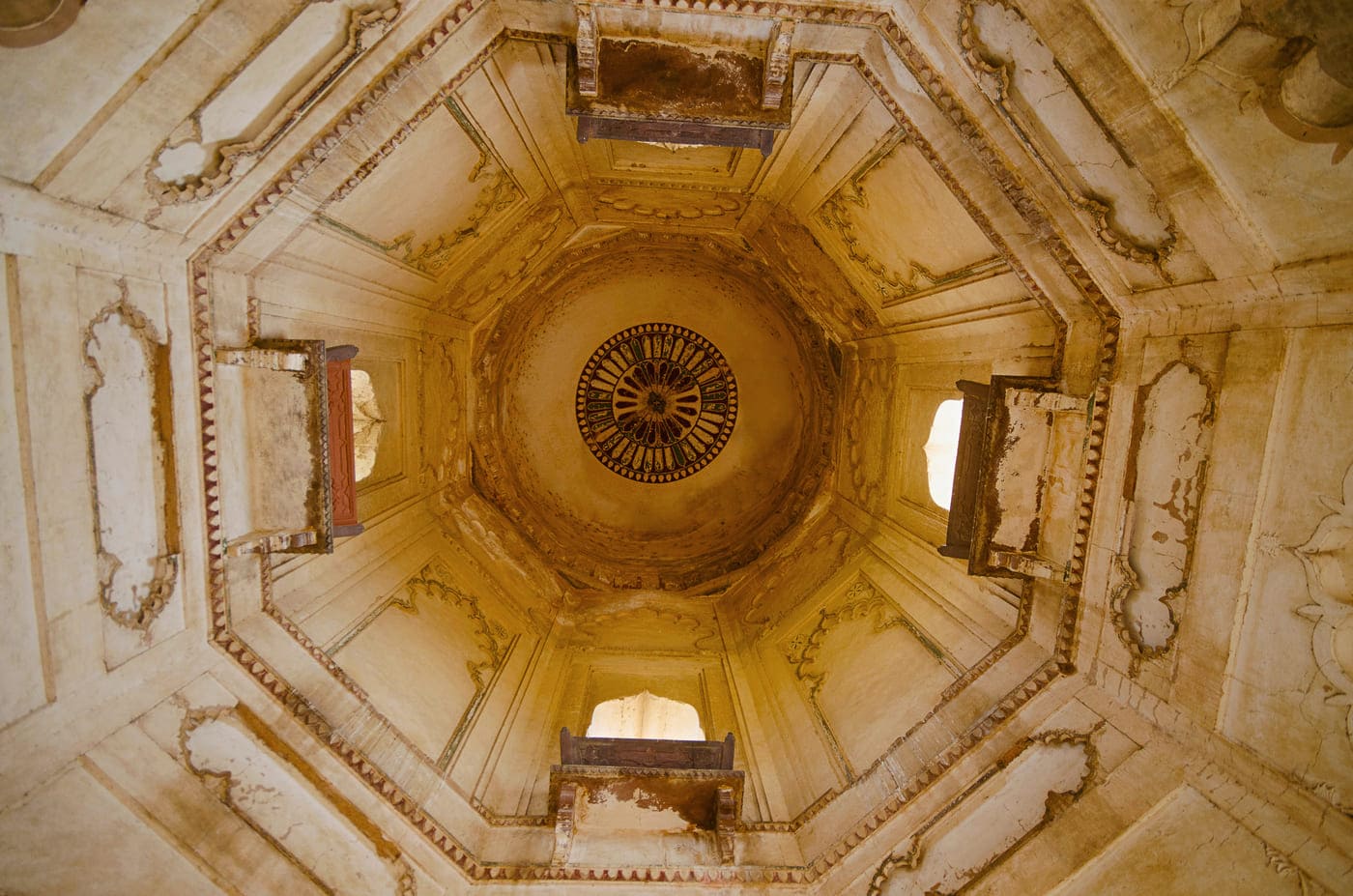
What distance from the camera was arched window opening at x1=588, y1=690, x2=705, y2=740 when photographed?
6.24 m

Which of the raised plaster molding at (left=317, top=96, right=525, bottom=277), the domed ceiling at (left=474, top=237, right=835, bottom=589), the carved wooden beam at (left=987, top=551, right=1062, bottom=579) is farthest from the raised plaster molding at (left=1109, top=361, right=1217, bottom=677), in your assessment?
the domed ceiling at (left=474, top=237, right=835, bottom=589)

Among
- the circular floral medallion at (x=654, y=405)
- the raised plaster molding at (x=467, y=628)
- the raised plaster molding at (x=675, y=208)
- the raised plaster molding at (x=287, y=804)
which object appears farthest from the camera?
the circular floral medallion at (x=654, y=405)

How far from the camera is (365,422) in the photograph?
6.20 metres

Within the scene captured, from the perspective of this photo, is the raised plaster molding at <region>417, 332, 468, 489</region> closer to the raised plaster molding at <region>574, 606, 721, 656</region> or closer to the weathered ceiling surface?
the weathered ceiling surface

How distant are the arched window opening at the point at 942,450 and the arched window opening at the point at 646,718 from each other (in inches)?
115

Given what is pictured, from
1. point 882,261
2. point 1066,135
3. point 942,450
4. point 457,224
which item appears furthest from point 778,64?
point 942,450

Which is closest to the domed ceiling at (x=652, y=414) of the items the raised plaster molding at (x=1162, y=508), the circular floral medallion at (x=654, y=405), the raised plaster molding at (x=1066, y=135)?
the circular floral medallion at (x=654, y=405)

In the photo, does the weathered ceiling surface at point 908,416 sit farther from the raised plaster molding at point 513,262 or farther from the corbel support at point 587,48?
the raised plaster molding at point 513,262

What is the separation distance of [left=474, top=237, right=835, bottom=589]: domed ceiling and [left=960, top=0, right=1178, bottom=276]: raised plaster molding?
498cm

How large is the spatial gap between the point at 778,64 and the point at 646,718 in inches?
210

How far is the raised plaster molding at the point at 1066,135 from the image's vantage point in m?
3.28

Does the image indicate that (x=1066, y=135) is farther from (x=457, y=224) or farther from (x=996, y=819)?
(x=457, y=224)

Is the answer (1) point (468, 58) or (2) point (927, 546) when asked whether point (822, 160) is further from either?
(2) point (927, 546)

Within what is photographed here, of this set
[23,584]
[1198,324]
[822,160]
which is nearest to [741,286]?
[822,160]
